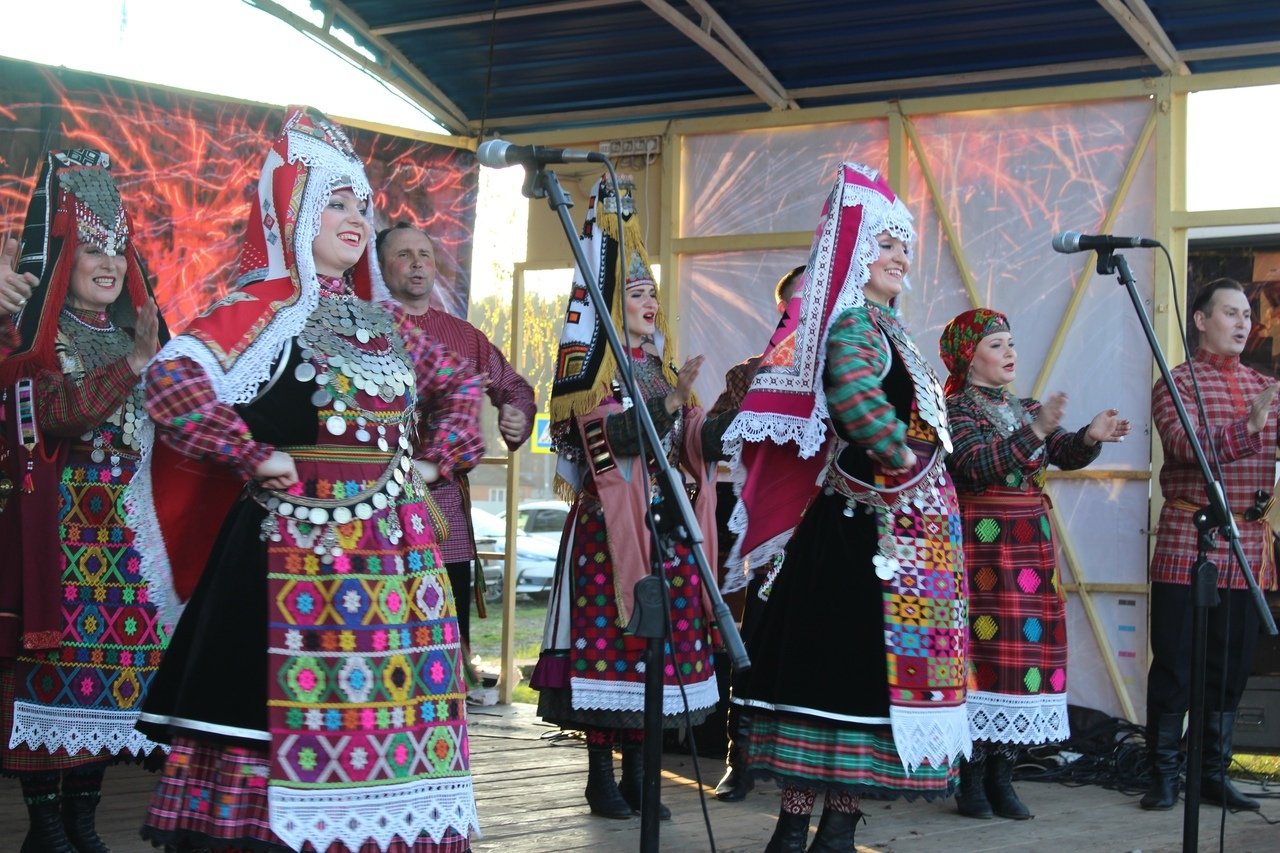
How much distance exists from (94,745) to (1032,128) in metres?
4.86

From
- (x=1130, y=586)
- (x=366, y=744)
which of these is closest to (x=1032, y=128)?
(x=1130, y=586)

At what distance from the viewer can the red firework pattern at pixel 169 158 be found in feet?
18.7

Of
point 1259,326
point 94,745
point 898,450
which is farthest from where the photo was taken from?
point 1259,326

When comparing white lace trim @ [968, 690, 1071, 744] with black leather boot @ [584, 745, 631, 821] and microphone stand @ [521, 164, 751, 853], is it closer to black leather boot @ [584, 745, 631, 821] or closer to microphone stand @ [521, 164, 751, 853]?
Result: black leather boot @ [584, 745, 631, 821]

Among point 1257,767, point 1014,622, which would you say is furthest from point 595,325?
point 1257,767

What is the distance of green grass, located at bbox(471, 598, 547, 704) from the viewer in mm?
9328

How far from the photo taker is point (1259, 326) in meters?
7.10

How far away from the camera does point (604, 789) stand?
194 inches

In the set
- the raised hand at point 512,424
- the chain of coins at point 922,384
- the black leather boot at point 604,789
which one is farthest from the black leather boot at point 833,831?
the raised hand at point 512,424

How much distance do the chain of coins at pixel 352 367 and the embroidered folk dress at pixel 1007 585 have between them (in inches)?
92.8

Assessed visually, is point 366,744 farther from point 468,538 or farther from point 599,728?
point 468,538

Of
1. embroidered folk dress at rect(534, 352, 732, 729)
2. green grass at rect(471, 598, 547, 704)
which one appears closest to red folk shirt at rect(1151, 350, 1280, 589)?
embroidered folk dress at rect(534, 352, 732, 729)

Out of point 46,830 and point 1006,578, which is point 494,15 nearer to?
point 1006,578

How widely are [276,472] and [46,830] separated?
1659 millimetres
